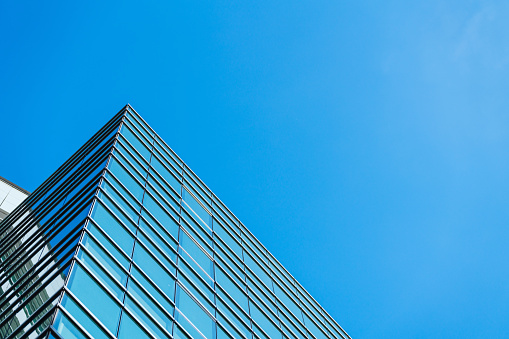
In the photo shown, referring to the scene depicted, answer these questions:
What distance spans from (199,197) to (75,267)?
11688 mm

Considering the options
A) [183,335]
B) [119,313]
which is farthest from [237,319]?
[119,313]

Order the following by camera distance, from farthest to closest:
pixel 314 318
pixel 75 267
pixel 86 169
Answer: pixel 314 318
pixel 86 169
pixel 75 267

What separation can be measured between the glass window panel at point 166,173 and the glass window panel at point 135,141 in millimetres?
415

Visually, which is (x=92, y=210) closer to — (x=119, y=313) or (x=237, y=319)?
(x=119, y=313)

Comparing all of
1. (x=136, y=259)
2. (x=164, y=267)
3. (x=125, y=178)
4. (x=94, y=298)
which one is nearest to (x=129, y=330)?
(x=94, y=298)

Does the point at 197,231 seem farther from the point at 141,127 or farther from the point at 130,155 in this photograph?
the point at 141,127

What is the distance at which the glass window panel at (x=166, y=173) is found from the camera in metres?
20.1

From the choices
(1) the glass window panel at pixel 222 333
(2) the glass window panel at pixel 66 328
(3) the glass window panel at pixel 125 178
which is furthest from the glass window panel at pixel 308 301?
(2) the glass window panel at pixel 66 328

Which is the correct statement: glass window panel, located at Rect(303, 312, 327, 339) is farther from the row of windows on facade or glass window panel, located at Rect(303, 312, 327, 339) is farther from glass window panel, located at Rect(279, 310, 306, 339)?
the row of windows on facade

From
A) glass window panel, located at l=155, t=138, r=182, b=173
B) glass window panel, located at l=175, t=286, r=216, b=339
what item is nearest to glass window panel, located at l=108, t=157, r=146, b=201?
glass window panel, located at l=175, t=286, r=216, b=339

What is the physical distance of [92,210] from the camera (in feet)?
43.4

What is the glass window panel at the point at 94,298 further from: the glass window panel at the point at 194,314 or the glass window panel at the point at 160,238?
the glass window panel at the point at 160,238

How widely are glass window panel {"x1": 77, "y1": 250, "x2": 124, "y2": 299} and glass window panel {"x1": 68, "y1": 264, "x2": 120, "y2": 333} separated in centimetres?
27

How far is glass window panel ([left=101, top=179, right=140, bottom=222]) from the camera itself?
48.4ft
